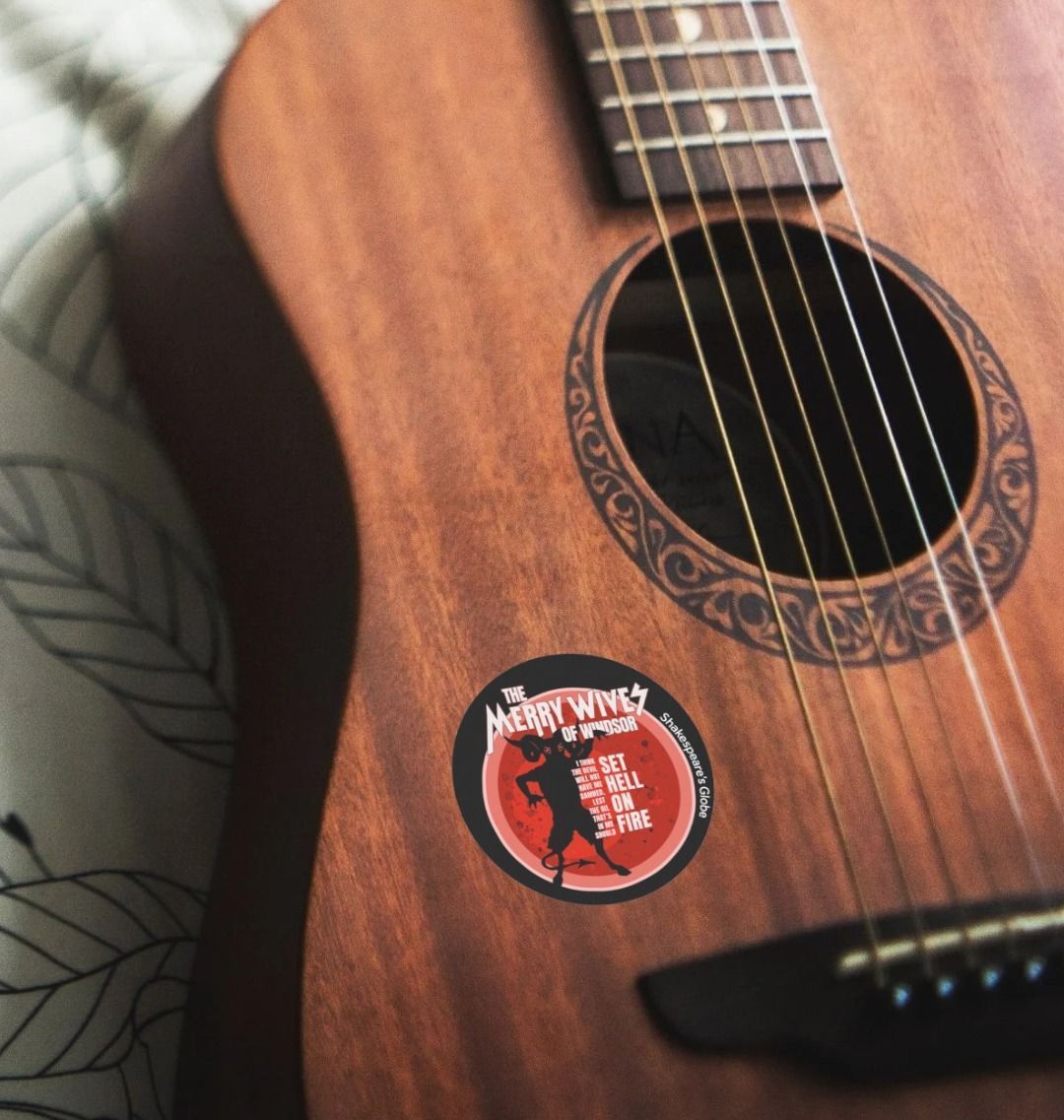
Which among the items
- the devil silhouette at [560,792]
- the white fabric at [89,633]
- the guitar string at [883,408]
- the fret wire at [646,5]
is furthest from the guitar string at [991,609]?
the white fabric at [89,633]

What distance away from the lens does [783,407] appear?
0.82 meters

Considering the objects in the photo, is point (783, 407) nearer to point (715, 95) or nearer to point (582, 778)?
point (715, 95)

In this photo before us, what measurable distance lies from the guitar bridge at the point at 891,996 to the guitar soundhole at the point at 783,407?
263 millimetres

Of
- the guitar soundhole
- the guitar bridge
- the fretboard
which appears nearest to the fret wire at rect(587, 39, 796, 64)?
the fretboard

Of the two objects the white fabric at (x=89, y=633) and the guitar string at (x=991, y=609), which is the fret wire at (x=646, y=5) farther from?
the white fabric at (x=89, y=633)

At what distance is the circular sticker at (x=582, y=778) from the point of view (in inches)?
20.3

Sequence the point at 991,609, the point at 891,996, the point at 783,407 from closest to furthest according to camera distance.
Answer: the point at 891,996, the point at 991,609, the point at 783,407

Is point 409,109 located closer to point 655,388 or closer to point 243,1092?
point 655,388

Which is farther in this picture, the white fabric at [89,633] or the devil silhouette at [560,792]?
the white fabric at [89,633]

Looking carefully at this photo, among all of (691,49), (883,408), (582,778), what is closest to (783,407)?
(883,408)

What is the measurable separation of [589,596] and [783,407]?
33 cm

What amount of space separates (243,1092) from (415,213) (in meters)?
0.41

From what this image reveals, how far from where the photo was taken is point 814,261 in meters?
0.74

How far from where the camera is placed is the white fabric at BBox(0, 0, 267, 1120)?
64 cm
